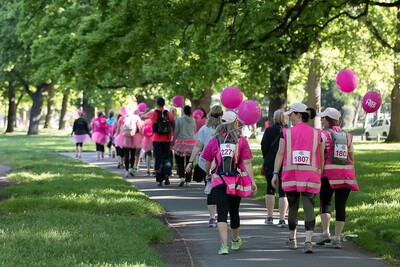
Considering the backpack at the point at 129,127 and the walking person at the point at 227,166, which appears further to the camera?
the backpack at the point at 129,127

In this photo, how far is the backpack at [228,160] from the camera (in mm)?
9977

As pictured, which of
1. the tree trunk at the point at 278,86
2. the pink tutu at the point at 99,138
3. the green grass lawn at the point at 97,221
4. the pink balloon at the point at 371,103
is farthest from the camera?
the pink tutu at the point at 99,138

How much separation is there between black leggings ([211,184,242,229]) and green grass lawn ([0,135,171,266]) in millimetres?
998

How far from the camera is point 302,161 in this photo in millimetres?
10039

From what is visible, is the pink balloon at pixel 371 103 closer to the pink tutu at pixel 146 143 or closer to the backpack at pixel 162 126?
the backpack at pixel 162 126

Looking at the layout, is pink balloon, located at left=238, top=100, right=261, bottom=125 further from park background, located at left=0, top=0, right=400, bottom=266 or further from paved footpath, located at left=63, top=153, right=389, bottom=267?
park background, located at left=0, top=0, right=400, bottom=266

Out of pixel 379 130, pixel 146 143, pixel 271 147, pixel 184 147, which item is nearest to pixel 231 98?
pixel 184 147

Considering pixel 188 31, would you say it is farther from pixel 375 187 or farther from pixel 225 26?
pixel 375 187

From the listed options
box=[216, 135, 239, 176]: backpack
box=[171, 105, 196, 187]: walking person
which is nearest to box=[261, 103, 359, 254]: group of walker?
box=[216, 135, 239, 176]: backpack

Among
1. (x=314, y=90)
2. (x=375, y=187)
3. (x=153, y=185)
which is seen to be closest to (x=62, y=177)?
(x=153, y=185)

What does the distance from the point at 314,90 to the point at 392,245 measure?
1195 inches

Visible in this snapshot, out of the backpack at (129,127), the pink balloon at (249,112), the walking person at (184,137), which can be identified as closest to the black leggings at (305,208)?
the pink balloon at (249,112)

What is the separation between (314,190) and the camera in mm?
10055

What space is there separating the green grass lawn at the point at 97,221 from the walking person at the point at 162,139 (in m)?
1.02
